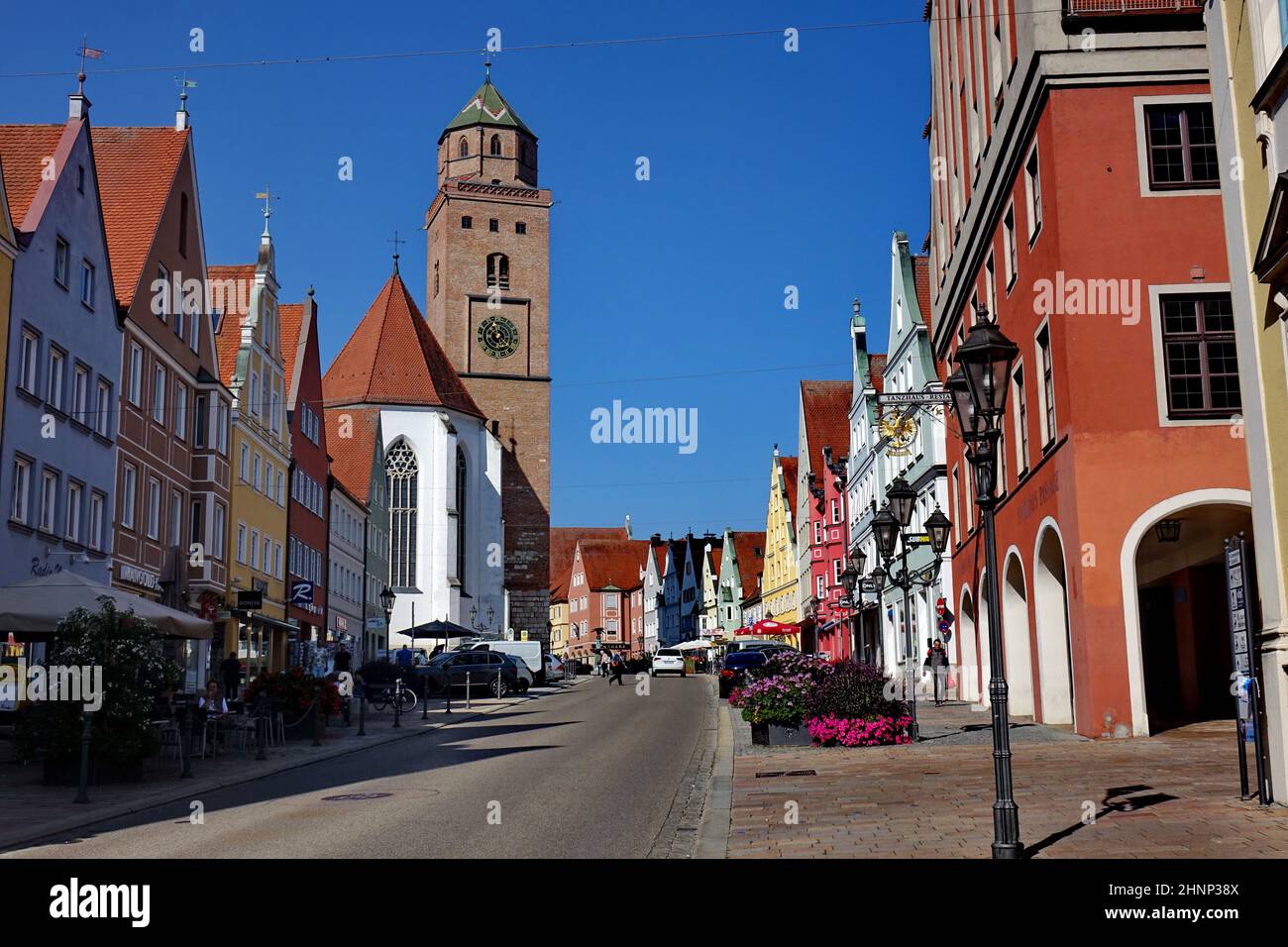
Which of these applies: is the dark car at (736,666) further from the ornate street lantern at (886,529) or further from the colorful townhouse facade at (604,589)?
the colorful townhouse facade at (604,589)

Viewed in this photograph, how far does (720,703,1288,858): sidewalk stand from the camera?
33.1 ft

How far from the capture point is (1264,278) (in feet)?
40.9

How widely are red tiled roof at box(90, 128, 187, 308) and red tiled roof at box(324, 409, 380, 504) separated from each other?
2493 cm

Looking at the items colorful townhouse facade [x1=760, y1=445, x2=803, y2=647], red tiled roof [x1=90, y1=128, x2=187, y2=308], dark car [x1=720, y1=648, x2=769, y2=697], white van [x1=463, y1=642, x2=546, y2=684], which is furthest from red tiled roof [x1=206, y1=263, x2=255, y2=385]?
colorful townhouse facade [x1=760, y1=445, x2=803, y2=647]

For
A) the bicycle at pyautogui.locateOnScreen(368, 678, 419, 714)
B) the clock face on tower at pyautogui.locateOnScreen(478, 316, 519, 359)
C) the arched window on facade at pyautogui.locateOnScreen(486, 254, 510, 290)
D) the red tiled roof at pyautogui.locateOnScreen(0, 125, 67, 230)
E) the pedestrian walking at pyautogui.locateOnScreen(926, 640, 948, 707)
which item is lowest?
the bicycle at pyautogui.locateOnScreen(368, 678, 419, 714)

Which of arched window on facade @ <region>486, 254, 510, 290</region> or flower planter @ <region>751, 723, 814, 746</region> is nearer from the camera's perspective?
flower planter @ <region>751, 723, 814, 746</region>

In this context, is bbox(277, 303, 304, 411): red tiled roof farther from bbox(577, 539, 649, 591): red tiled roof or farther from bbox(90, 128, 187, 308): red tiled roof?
bbox(577, 539, 649, 591): red tiled roof

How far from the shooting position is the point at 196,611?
127 feet

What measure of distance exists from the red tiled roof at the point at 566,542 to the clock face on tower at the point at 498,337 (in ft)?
220

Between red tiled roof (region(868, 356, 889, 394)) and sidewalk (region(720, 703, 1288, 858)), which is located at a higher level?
red tiled roof (region(868, 356, 889, 394))

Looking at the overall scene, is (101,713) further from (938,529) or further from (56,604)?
(938,529)

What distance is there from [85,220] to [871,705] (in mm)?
21503
